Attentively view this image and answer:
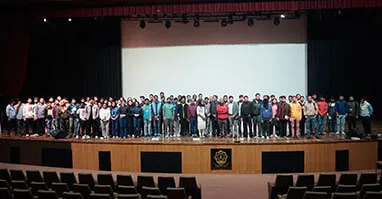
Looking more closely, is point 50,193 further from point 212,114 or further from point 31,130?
point 31,130

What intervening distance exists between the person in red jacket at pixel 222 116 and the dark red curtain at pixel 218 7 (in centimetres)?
370

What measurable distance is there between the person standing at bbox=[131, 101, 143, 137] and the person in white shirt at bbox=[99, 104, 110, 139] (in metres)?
1.02

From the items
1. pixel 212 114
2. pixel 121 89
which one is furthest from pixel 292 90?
pixel 121 89

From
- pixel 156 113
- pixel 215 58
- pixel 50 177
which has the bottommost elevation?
pixel 50 177

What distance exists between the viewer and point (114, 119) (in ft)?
56.9

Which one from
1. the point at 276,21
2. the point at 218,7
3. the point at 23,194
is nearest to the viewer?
the point at 23,194

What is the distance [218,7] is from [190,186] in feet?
29.1

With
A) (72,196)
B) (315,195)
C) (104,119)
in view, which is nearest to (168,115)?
(104,119)

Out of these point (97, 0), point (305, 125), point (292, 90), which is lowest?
point (305, 125)

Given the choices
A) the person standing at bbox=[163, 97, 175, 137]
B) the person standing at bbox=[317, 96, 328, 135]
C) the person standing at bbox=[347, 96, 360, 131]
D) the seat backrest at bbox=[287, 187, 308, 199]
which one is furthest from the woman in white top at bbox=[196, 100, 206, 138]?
the seat backrest at bbox=[287, 187, 308, 199]

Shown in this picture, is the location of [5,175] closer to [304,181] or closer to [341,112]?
[304,181]

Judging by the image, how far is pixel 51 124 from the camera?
17953mm

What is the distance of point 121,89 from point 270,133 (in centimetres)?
775

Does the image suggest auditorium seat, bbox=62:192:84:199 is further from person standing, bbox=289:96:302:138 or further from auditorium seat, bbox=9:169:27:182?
person standing, bbox=289:96:302:138
